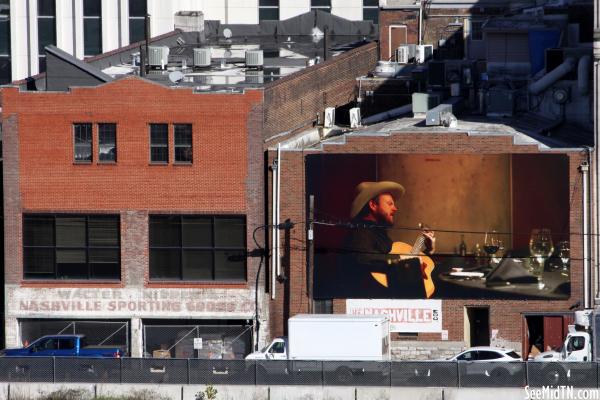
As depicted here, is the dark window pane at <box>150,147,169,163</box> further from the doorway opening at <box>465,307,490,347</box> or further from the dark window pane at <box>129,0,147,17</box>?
the dark window pane at <box>129,0,147,17</box>

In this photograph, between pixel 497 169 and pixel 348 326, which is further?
pixel 497 169

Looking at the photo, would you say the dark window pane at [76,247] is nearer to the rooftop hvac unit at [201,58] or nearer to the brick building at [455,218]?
the brick building at [455,218]

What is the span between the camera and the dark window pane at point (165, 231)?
2741 inches

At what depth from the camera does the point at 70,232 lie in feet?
230

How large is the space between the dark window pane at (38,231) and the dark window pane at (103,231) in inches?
60.7

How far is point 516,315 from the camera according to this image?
67812 millimetres

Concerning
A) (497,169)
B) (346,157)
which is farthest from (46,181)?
(497,169)

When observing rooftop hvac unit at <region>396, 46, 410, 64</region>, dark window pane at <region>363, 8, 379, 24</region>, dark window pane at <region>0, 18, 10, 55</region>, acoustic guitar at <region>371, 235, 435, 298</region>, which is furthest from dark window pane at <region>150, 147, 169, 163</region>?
dark window pane at <region>0, 18, 10, 55</region>

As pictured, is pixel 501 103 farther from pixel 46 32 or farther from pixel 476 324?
pixel 46 32

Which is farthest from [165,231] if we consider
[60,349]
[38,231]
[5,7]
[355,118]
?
[5,7]

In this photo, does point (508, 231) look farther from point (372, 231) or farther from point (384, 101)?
point (384, 101)

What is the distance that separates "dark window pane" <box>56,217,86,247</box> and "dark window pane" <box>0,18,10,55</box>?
142ft

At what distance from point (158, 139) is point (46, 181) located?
454 centimetres

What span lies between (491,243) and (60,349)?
15840 mm
